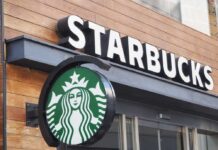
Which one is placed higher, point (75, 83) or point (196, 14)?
point (196, 14)

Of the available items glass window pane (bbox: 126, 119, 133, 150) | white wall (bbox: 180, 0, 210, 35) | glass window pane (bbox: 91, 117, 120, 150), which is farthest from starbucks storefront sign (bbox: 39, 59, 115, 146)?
white wall (bbox: 180, 0, 210, 35)

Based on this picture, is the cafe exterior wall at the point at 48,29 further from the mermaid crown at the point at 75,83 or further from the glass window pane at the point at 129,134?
the mermaid crown at the point at 75,83

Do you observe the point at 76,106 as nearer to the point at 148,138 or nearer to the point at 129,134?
the point at 129,134

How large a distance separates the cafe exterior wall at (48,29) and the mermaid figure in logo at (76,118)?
6.91 feet

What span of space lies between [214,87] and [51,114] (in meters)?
8.57

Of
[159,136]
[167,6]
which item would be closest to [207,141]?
[159,136]

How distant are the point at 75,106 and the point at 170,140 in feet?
22.9

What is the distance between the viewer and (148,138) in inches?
451

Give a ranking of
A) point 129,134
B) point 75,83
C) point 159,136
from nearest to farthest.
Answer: point 75,83 < point 129,134 < point 159,136

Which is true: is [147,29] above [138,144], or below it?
above

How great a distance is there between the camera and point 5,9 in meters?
8.03

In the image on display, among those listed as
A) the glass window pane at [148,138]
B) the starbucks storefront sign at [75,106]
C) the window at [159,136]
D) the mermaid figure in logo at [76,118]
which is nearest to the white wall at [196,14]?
the window at [159,136]

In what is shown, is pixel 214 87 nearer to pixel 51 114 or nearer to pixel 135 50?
pixel 135 50

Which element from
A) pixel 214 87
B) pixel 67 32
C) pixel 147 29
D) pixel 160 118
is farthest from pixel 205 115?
pixel 67 32
